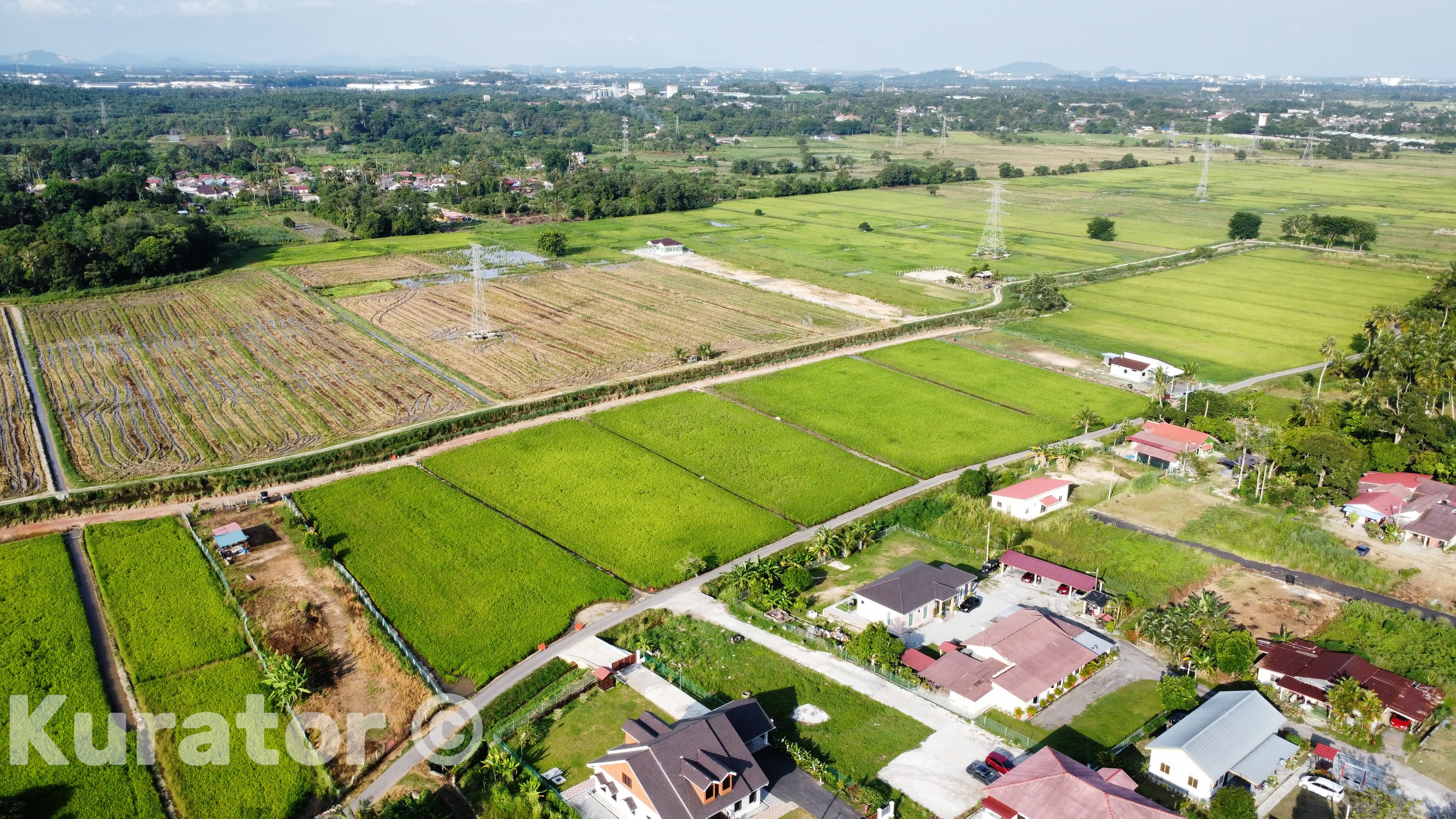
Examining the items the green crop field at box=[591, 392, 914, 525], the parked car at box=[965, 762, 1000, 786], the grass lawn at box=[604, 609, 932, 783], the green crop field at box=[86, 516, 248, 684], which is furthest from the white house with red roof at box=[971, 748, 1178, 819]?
the green crop field at box=[86, 516, 248, 684]

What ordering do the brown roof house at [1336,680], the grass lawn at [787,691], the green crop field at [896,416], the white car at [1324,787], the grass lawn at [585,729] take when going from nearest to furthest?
the white car at [1324,787] → the grass lawn at [585,729] → the grass lawn at [787,691] → the brown roof house at [1336,680] → the green crop field at [896,416]

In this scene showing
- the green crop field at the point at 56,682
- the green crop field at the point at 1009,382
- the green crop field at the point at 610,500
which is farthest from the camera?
the green crop field at the point at 1009,382

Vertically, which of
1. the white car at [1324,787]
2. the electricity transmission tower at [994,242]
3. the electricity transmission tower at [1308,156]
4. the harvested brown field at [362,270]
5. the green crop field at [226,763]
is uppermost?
the electricity transmission tower at [1308,156]

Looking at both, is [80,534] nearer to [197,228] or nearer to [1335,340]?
[197,228]

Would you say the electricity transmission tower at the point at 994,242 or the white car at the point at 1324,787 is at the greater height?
the electricity transmission tower at the point at 994,242

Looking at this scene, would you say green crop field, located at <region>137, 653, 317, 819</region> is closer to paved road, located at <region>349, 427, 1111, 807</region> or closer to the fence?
paved road, located at <region>349, 427, 1111, 807</region>

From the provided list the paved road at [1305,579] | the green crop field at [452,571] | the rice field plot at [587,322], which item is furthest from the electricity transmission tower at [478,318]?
the paved road at [1305,579]

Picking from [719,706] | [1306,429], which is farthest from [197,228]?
[1306,429]

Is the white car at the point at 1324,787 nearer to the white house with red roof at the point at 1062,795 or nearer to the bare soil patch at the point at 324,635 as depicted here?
the white house with red roof at the point at 1062,795
